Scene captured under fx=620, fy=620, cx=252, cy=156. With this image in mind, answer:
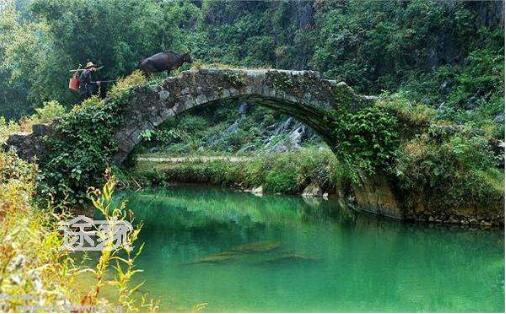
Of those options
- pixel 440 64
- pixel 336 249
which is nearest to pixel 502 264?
pixel 336 249

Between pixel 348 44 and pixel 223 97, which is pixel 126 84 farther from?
pixel 348 44

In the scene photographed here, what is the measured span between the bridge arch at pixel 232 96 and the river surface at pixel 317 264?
7.71ft

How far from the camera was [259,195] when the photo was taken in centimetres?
2105

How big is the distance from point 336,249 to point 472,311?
427 cm

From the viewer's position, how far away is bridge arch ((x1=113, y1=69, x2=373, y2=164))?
11.8m

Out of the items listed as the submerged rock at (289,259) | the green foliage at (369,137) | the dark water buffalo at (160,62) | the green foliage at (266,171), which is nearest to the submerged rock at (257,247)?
the submerged rock at (289,259)

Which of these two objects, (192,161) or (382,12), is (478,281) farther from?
(382,12)

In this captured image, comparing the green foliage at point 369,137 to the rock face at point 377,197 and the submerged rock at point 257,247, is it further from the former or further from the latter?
the submerged rock at point 257,247

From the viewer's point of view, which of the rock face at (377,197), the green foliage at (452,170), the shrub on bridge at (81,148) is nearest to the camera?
the shrub on bridge at (81,148)

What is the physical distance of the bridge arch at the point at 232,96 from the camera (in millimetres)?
11844

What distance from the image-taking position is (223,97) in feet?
41.2

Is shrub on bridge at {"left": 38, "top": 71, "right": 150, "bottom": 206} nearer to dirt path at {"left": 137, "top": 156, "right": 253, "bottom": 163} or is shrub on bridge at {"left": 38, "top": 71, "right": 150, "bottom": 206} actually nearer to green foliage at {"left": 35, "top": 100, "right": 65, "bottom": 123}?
green foliage at {"left": 35, "top": 100, "right": 65, "bottom": 123}

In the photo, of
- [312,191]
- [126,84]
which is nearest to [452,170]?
[126,84]

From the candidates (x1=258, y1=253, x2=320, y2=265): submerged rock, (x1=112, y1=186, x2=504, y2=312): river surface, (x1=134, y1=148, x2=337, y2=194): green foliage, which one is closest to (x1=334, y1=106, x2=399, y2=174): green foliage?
(x1=112, y1=186, x2=504, y2=312): river surface
